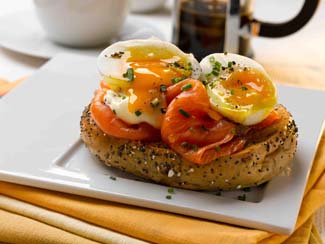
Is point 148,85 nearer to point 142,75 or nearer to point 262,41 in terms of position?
point 142,75

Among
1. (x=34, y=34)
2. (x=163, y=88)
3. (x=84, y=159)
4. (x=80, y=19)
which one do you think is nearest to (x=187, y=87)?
(x=163, y=88)

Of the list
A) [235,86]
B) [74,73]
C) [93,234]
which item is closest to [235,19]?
[74,73]

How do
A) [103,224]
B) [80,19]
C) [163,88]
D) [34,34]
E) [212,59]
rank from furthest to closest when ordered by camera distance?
[34,34] → [80,19] → [212,59] → [163,88] → [103,224]

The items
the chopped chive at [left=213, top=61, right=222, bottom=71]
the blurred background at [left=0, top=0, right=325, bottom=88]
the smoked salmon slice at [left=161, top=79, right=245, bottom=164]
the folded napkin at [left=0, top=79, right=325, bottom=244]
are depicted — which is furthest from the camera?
the blurred background at [left=0, top=0, right=325, bottom=88]

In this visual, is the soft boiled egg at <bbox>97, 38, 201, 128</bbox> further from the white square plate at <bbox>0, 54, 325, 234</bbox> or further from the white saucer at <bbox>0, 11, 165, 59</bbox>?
the white saucer at <bbox>0, 11, 165, 59</bbox>

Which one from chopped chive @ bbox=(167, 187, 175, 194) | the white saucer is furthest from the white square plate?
the white saucer

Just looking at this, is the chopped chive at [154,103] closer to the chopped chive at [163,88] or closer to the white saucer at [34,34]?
the chopped chive at [163,88]

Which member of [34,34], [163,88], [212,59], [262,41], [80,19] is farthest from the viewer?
[262,41]
